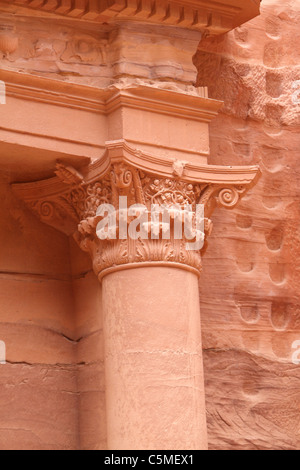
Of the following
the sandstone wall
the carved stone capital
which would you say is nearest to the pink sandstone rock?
the sandstone wall

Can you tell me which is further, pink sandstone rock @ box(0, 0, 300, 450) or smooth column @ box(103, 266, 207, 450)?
pink sandstone rock @ box(0, 0, 300, 450)

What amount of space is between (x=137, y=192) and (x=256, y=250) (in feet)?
5.84

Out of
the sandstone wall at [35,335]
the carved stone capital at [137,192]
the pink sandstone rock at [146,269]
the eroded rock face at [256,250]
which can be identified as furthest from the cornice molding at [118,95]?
the eroded rock face at [256,250]

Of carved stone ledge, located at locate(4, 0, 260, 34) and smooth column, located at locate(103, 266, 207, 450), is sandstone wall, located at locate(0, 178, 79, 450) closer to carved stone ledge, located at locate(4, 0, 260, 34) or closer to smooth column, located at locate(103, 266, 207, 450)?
smooth column, located at locate(103, 266, 207, 450)

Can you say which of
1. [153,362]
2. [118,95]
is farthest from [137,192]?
[153,362]

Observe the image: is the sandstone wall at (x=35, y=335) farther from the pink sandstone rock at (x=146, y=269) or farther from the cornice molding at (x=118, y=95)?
the cornice molding at (x=118, y=95)

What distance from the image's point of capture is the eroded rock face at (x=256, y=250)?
8039 mm

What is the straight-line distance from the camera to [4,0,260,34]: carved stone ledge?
287 inches

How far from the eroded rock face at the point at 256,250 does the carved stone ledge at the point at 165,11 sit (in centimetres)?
70

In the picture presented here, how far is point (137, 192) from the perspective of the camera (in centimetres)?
708

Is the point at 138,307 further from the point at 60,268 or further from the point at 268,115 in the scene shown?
the point at 268,115

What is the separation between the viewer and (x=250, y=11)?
25.8 ft

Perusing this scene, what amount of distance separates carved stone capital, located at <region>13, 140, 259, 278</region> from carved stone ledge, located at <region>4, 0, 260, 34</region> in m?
1.05

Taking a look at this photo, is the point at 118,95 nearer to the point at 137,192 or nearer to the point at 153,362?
the point at 137,192
